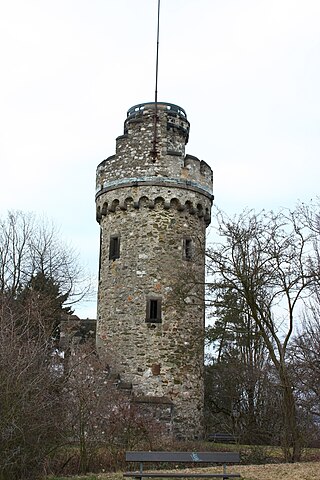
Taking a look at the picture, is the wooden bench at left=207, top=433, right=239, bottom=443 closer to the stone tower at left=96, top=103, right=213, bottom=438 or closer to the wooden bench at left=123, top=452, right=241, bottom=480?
the stone tower at left=96, top=103, right=213, bottom=438

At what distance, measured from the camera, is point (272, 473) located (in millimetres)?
12352

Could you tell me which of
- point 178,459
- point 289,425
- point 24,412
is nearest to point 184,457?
point 178,459

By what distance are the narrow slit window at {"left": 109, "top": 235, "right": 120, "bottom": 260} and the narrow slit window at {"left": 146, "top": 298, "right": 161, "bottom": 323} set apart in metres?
1.94

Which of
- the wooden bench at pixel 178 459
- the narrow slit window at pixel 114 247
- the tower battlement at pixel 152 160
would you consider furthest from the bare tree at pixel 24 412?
the tower battlement at pixel 152 160

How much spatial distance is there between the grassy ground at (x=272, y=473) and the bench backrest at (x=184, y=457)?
1094 millimetres

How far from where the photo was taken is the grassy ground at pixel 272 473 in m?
11.8

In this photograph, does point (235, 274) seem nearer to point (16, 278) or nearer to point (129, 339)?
point (129, 339)

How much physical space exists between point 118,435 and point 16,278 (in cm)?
1505

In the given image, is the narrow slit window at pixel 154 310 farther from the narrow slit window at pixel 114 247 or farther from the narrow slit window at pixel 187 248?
the narrow slit window at pixel 114 247

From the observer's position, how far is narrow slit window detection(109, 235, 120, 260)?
20.3m

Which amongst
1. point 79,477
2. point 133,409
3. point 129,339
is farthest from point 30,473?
point 129,339

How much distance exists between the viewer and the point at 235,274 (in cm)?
1560

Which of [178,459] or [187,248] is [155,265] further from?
[178,459]

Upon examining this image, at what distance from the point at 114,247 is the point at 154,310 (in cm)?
252
